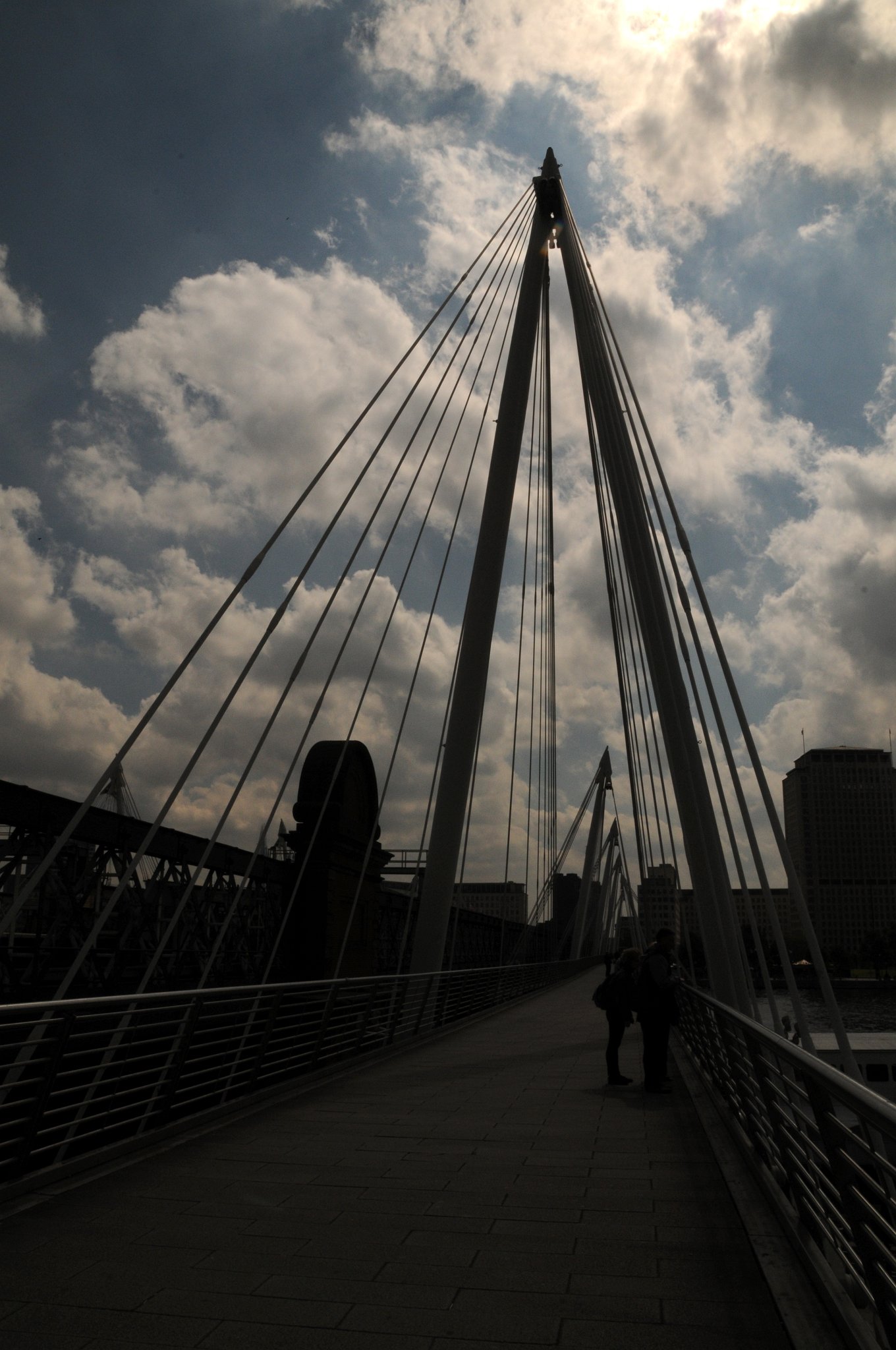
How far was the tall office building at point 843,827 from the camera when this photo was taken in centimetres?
6047

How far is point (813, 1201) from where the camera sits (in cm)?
383

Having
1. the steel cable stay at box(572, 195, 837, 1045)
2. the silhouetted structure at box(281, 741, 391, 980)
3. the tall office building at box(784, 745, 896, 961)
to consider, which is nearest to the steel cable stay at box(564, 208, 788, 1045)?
the steel cable stay at box(572, 195, 837, 1045)

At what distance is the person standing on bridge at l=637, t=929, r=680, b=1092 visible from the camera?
27.8 feet

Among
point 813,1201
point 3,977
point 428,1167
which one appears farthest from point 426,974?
point 813,1201

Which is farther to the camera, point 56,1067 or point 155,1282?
point 56,1067

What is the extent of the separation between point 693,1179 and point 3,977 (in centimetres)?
1193

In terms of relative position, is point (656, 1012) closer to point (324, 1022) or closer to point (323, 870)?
point (324, 1022)

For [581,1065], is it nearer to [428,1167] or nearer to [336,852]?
[428,1167]

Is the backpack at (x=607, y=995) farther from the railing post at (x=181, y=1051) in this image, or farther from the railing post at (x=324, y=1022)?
the railing post at (x=181, y=1051)

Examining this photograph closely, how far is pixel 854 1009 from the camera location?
52.6 metres

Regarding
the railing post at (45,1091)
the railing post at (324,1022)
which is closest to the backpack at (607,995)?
the railing post at (324,1022)

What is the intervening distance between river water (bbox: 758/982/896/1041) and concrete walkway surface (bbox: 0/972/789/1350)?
25.1m

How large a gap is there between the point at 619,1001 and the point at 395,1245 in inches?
210

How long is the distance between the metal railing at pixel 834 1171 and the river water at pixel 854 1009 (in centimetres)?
2568
